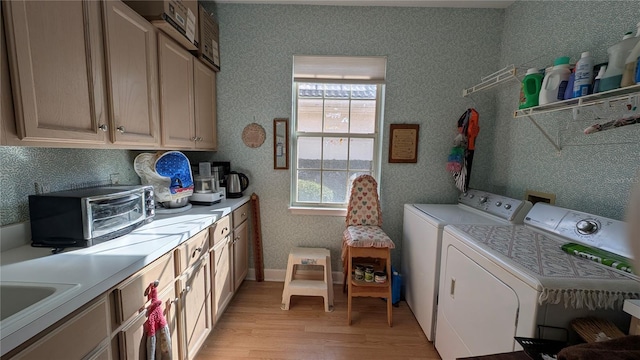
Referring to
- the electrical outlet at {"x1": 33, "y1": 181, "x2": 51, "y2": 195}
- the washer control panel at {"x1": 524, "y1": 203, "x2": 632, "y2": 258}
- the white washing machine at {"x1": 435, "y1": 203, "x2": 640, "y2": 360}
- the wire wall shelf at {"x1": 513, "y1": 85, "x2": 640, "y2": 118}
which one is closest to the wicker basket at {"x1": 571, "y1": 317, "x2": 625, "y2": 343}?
the white washing machine at {"x1": 435, "y1": 203, "x2": 640, "y2": 360}

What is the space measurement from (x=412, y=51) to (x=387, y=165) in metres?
1.06

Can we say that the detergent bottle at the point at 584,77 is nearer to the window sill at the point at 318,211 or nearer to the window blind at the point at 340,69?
the window blind at the point at 340,69

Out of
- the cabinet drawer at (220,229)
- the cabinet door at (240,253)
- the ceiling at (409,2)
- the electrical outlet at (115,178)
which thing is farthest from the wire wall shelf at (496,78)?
the electrical outlet at (115,178)

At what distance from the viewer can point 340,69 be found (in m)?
2.17

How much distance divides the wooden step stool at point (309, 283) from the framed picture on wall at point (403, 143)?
1.14 metres

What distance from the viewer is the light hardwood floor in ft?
5.16

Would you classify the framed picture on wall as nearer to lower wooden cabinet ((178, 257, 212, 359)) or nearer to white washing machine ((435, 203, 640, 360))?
white washing machine ((435, 203, 640, 360))

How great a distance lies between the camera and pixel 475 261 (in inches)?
47.2

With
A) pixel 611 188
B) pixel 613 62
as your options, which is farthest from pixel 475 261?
pixel 613 62

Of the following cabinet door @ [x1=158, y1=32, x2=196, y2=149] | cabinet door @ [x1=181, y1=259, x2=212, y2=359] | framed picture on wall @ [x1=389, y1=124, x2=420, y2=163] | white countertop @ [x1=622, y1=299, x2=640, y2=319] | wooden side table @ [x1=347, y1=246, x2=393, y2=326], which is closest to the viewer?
white countertop @ [x1=622, y1=299, x2=640, y2=319]

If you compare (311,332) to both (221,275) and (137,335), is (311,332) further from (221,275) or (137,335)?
(137,335)

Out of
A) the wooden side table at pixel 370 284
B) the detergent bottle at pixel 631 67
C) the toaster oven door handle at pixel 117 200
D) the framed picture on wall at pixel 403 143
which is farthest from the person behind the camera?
the framed picture on wall at pixel 403 143

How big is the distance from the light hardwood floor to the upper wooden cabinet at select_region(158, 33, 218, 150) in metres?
1.41

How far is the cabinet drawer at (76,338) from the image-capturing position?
2.00 ft
